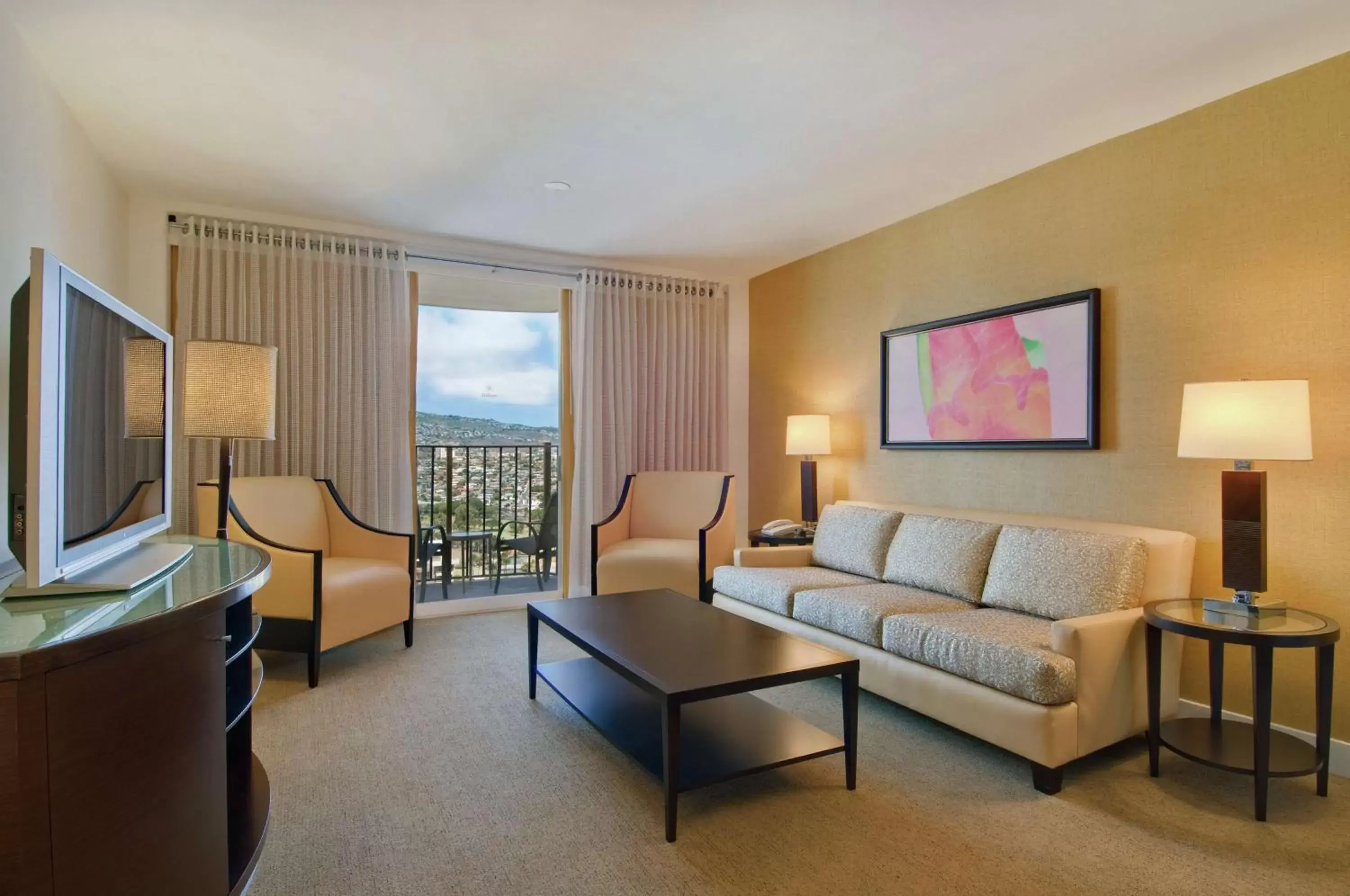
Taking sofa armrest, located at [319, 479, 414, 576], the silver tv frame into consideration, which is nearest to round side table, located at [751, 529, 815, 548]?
sofa armrest, located at [319, 479, 414, 576]

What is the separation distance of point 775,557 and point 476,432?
261 cm

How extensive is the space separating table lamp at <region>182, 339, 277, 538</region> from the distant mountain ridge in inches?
87.0

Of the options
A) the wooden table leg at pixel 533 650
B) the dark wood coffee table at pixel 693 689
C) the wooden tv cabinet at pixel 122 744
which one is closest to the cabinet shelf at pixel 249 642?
the wooden tv cabinet at pixel 122 744

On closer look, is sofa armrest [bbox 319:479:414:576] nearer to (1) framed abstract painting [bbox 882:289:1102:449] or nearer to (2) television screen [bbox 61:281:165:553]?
(2) television screen [bbox 61:281:165:553]

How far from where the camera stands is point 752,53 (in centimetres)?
A: 240

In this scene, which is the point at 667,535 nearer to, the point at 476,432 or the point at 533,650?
the point at 476,432

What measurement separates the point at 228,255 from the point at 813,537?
146 inches

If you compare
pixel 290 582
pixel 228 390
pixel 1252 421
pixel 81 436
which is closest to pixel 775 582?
pixel 1252 421

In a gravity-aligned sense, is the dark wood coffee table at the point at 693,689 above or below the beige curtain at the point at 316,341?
below

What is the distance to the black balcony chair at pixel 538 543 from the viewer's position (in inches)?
208

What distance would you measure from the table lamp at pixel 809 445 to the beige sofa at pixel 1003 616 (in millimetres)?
727

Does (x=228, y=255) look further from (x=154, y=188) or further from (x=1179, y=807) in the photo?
(x=1179, y=807)

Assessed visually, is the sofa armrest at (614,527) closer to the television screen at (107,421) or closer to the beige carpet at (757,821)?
the beige carpet at (757,821)

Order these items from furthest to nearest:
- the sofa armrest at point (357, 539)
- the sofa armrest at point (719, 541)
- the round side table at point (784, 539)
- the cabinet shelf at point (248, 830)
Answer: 1. the round side table at point (784, 539)
2. the sofa armrest at point (719, 541)
3. the sofa armrest at point (357, 539)
4. the cabinet shelf at point (248, 830)
